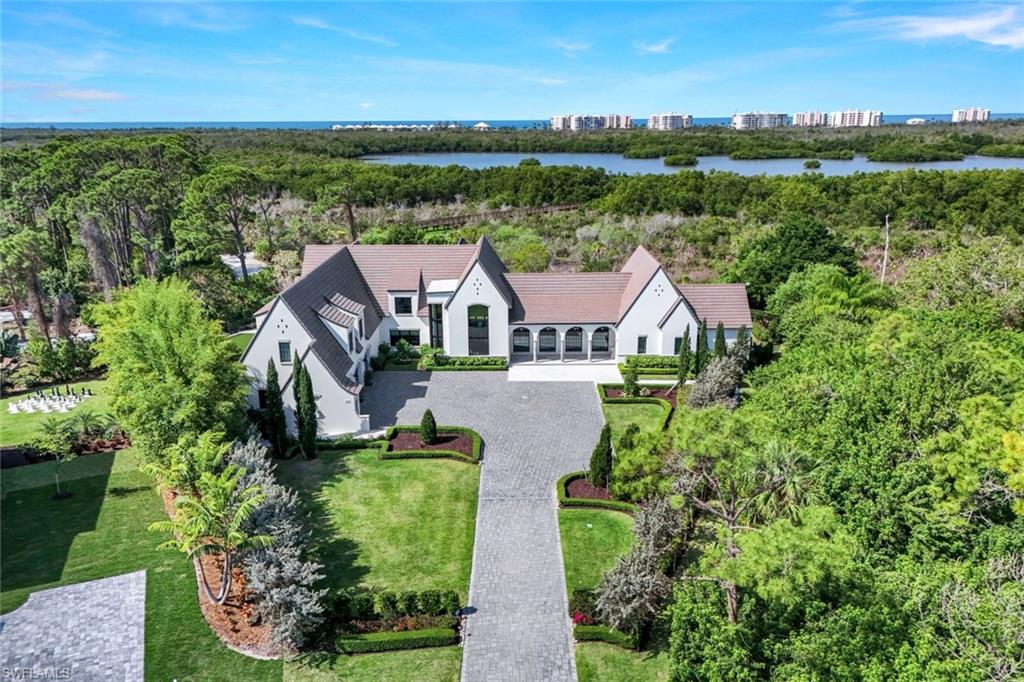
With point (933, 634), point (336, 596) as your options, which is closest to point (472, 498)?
point (336, 596)

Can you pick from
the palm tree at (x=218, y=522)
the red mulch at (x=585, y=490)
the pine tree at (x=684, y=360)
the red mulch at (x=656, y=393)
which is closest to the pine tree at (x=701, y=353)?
the pine tree at (x=684, y=360)

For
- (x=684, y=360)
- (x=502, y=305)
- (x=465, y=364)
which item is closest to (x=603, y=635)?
(x=684, y=360)

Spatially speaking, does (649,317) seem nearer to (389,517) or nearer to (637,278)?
(637,278)

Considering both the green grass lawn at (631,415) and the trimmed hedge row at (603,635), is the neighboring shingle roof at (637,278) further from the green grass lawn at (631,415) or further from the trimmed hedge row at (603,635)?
the trimmed hedge row at (603,635)

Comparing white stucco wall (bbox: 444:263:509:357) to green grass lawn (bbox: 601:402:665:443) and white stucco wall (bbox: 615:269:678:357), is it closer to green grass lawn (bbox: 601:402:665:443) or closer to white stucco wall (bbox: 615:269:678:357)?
white stucco wall (bbox: 615:269:678:357)

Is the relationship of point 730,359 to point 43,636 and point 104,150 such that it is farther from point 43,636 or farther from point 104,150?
point 104,150

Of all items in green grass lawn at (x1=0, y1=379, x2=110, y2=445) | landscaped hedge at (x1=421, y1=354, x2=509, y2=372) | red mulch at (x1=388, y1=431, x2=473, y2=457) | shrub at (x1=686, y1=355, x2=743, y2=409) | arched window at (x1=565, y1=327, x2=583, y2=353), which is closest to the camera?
red mulch at (x1=388, y1=431, x2=473, y2=457)

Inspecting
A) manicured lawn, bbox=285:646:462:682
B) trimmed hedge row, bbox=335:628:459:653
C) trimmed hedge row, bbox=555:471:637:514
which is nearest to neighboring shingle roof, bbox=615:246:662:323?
trimmed hedge row, bbox=555:471:637:514
